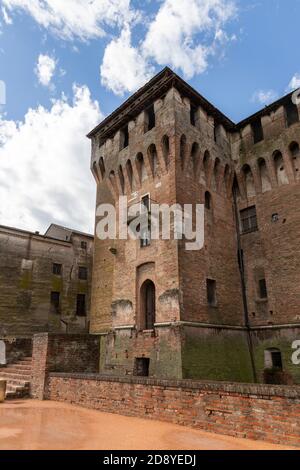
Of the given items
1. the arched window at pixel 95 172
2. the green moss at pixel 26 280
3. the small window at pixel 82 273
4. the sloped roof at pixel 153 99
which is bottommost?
the green moss at pixel 26 280

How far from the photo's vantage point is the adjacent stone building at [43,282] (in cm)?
2338

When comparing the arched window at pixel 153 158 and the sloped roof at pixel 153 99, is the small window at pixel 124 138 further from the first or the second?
the arched window at pixel 153 158

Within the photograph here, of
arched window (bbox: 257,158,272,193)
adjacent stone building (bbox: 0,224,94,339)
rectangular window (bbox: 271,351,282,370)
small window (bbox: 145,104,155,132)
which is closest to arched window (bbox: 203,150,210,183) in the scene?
arched window (bbox: 257,158,272,193)

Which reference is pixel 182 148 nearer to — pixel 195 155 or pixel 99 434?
pixel 195 155

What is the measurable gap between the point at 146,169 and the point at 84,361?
10.0 meters

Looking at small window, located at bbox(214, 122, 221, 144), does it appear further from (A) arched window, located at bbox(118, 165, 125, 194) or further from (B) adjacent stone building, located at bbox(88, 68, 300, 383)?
(A) arched window, located at bbox(118, 165, 125, 194)

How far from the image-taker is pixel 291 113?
16.8 meters

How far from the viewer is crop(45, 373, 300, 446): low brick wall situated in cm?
560

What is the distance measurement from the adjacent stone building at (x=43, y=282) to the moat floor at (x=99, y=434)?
16.2 metres

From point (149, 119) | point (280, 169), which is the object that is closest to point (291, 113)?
point (280, 169)

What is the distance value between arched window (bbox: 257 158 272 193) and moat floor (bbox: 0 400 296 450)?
1363cm

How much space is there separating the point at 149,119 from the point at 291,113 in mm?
7873

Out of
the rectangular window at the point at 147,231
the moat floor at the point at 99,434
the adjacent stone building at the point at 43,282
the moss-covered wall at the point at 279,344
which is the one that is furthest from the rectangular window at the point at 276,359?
the adjacent stone building at the point at 43,282
